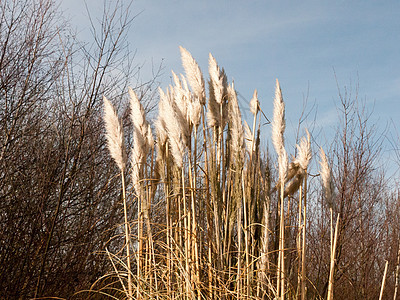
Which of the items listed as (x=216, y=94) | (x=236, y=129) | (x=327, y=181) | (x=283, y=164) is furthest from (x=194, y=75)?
(x=327, y=181)

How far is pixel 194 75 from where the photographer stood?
2.20 meters

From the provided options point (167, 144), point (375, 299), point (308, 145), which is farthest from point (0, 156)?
point (375, 299)

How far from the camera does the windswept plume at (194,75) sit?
7.17ft

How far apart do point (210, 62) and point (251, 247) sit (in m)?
1.02

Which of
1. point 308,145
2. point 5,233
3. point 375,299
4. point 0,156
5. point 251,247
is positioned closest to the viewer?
point 308,145

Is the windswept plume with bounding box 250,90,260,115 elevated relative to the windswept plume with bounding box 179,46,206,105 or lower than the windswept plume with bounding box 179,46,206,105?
lower

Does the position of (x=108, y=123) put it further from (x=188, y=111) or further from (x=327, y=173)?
(x=327, y=173)

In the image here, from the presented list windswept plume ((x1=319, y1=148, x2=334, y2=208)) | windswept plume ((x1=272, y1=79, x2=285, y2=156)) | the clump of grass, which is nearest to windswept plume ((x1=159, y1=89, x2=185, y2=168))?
the clump of grass

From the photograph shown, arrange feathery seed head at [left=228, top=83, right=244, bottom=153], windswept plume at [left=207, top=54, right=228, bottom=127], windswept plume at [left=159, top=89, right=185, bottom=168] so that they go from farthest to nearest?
1. windswept plume at [left=207, top=54, right=228, bottom=127]
2. feathery seed head at [left=228, top=83, right=244, bottom=153]
3. windswept plume at [left=159, top=89, right=185, bottom=168]

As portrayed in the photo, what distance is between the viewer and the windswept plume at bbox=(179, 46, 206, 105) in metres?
2.19

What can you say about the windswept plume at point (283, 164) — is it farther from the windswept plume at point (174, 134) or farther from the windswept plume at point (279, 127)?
the windswept plume at point (174, 134)

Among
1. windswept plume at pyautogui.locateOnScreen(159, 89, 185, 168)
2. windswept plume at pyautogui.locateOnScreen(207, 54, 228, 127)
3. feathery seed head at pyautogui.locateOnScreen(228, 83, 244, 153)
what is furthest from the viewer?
windswept plume at pyautogui.locateOnScreen(207, 54, 228, 127)

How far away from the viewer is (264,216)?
2.19 meters

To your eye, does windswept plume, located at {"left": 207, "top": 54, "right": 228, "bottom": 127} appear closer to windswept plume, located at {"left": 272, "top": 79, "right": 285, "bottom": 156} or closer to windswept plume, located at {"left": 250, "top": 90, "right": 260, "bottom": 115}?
windswept plume, located at {"left": 250, "top": 90, "right": 260, "bottom": 115}
